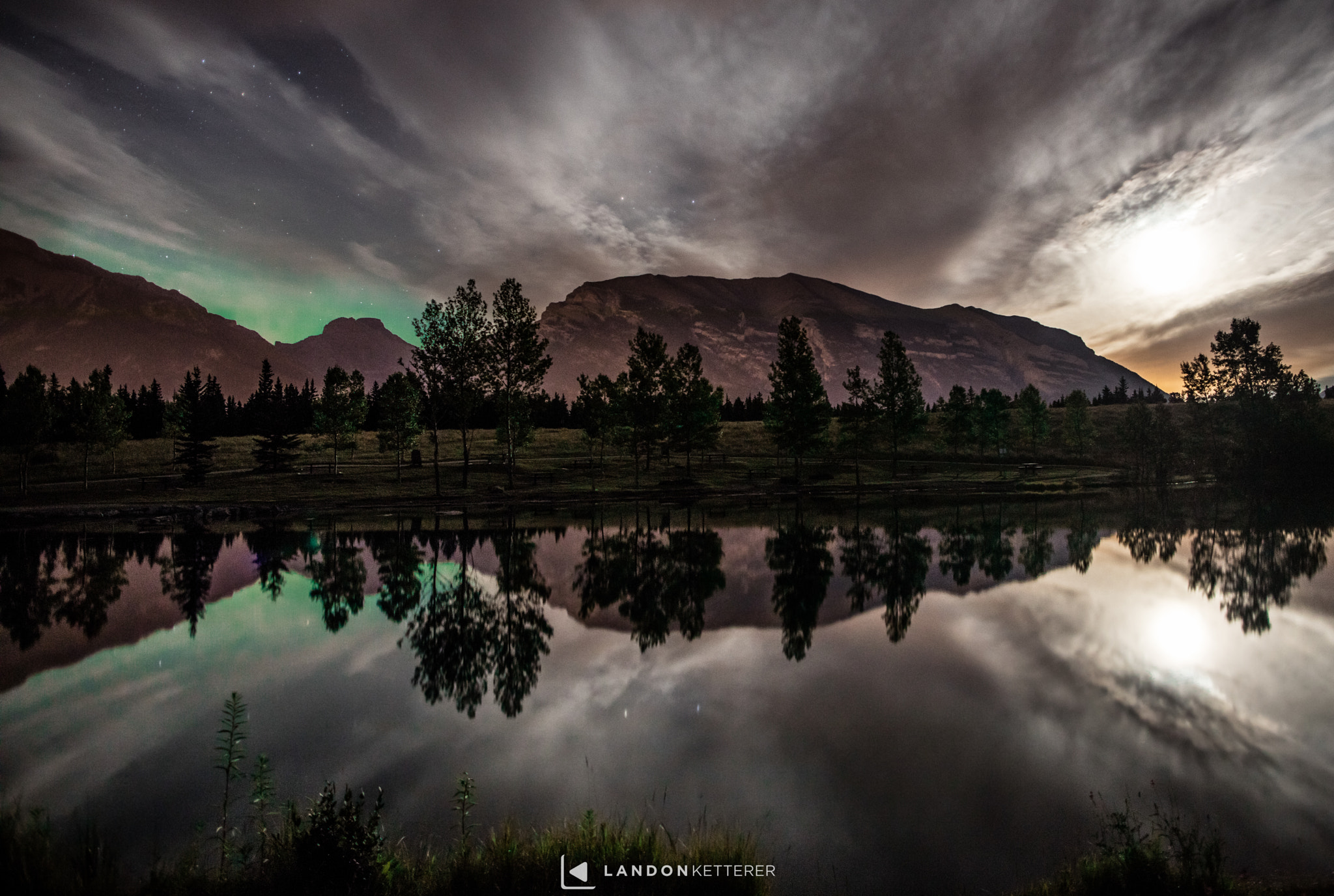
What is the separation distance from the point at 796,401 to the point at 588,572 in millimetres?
52199

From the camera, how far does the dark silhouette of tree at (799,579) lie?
14531 millimetres

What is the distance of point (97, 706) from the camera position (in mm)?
10500

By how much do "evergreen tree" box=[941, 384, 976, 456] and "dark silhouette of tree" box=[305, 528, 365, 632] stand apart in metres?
88.7

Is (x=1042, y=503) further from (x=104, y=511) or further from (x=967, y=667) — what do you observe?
(x=104, y=511)

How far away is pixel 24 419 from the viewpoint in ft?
186

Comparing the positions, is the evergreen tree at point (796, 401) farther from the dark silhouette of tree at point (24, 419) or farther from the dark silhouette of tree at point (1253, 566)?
the dark silhouette of tree at point (24, 419)

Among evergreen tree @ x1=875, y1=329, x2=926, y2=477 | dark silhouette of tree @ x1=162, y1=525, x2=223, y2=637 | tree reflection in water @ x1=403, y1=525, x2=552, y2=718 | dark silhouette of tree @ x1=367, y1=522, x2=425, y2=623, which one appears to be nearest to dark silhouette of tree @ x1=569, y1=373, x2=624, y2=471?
evergreen tree @ x1=875, y1=329, x2=926, y2=477

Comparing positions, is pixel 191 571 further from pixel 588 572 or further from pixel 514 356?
pixel 514 356

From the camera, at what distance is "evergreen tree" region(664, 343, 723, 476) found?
7162cm

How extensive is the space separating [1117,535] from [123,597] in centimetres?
4415

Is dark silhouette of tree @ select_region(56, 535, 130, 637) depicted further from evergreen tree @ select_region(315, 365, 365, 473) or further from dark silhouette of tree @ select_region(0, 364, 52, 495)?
dark silhouette of tree @ select_region(0, 364, 52, 495)

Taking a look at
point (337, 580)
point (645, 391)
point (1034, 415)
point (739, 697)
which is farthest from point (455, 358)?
point (1034, 415)

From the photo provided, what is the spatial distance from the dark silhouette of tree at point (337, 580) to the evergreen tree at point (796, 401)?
50.8m

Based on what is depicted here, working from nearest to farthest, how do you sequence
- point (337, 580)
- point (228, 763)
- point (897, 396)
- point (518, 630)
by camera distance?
point (228, 763)
point (518, 630)
point (337, 580)
point (897, 396)
